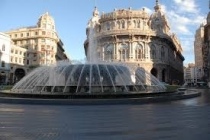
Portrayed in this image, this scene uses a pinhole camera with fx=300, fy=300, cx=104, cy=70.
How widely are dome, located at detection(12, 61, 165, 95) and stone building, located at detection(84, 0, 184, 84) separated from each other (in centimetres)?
4588

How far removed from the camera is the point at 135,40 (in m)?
69.8

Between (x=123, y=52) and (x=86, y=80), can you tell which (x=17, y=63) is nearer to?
(x=123, y=52)

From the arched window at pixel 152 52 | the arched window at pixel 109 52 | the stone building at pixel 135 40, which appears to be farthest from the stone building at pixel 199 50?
the arched window at pixel 109 52

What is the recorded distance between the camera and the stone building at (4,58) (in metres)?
69.4

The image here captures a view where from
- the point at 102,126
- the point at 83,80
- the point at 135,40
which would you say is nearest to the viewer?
the point at 102,126

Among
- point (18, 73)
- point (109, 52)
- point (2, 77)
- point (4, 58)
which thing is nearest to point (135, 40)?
point (109, 52)

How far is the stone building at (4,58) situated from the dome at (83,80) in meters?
51.1

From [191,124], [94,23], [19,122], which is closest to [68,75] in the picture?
[19,122]

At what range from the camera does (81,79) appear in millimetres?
20094

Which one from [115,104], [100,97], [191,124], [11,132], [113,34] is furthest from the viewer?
[113,34]

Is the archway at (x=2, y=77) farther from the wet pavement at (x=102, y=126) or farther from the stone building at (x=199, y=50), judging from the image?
the stone building at (x=199, y=50)

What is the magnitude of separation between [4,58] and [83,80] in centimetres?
5553

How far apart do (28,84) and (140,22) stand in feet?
181

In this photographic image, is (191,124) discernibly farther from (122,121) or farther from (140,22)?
(140,22)
